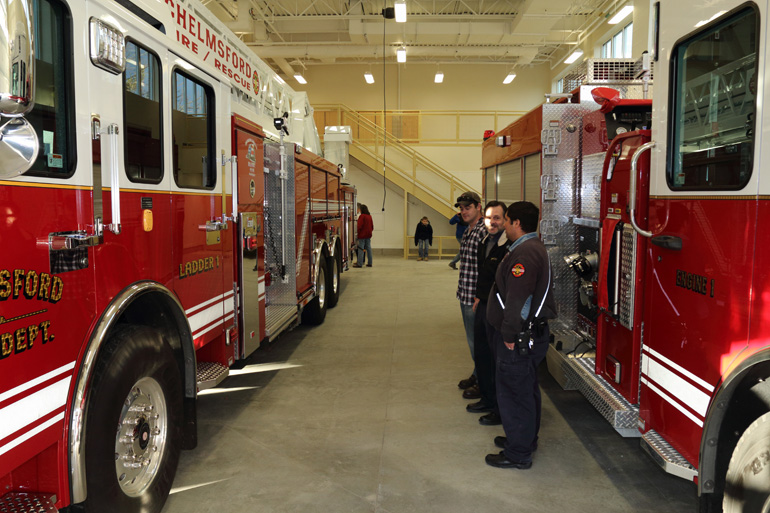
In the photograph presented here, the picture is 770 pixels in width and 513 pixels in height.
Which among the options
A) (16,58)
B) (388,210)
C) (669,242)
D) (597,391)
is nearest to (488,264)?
(597,391)

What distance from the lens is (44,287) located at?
2193 millimetres

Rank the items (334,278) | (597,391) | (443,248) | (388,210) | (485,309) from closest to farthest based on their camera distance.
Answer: (597,391) < (485,309) < (334,278) < (443,248) < (388,210)

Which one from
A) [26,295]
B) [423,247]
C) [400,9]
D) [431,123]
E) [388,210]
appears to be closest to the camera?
[26,295]

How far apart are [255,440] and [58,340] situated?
2.35 meters

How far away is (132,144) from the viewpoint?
3.00 metres

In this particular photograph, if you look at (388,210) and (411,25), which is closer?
(411,25)

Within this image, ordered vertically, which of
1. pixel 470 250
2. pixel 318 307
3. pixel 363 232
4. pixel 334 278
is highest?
pixel 470 250

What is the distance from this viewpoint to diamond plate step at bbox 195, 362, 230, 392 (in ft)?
12.8

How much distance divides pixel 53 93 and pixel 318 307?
6220 millimetres

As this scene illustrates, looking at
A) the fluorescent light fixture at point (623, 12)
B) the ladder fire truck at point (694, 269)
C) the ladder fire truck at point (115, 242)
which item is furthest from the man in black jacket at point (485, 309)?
the fluorescent light fixture at point (623, 12)

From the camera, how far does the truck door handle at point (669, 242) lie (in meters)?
2.95

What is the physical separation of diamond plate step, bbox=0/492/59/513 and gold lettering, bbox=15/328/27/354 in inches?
24.6

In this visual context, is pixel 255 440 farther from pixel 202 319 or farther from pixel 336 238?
pixel 336 238

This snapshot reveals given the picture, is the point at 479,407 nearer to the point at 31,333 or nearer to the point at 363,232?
the point at 31,333
